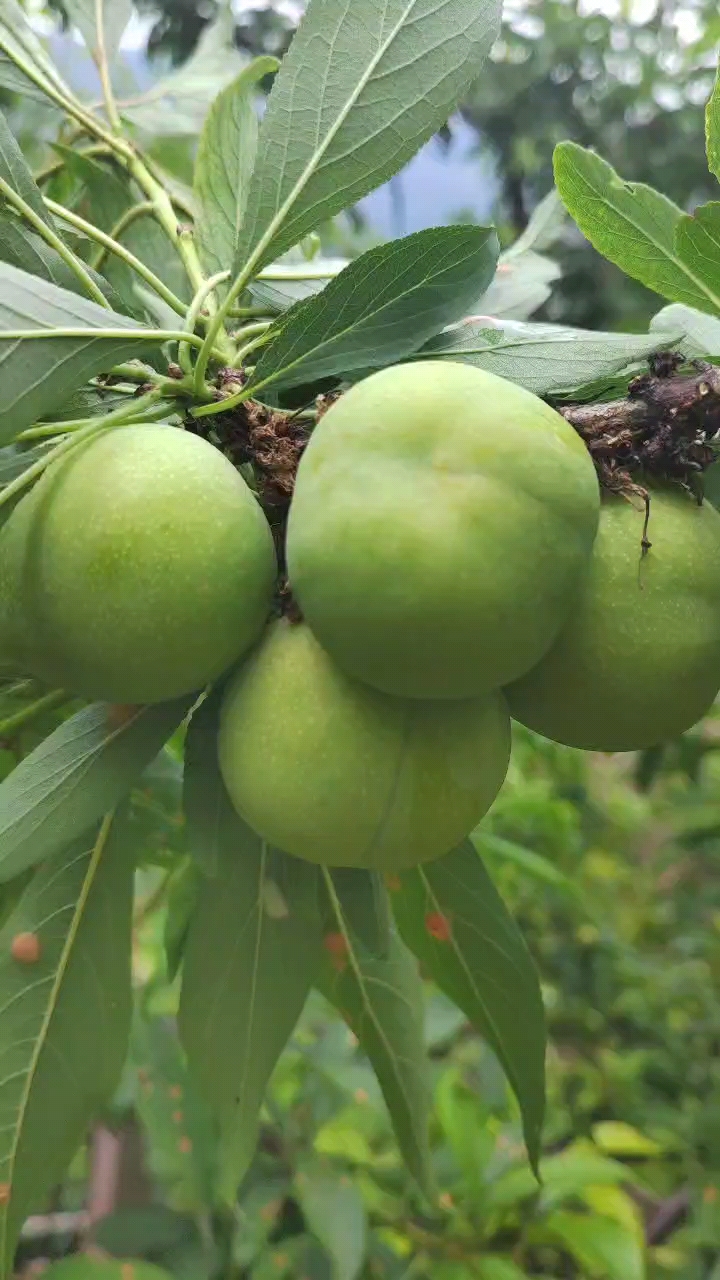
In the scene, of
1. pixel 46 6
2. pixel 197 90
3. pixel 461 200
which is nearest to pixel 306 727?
pixel 197 90

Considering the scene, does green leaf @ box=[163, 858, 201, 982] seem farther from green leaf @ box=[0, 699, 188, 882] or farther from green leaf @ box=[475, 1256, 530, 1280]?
green leaf @ box=[475, 1256, 530, 1280]

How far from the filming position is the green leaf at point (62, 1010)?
746mm

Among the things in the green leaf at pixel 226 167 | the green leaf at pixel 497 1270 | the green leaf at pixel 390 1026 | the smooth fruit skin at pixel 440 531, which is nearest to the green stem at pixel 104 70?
the green leaf at pixel 226 167

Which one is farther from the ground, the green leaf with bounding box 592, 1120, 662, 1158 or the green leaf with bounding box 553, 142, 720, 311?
the green leaf with bounding box 553, 142, 720, 311

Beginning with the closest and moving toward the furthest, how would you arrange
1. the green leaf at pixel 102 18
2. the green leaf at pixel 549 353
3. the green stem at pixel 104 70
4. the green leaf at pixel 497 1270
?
the green leaf at pixel 549 353 → the green stem at pixel 104 70 → the green leaf at pixel 102 18 → the green leaf at pixel 497 1270

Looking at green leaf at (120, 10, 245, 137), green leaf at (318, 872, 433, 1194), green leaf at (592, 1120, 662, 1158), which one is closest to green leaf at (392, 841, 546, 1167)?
green leaf at (318, 872, 433, 1194)

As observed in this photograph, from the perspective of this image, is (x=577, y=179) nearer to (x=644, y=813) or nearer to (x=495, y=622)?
(x=495, y=622)

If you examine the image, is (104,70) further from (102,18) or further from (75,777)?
(75,777)

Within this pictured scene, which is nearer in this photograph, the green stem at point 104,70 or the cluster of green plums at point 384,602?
the cluster of green plums at point 384,602

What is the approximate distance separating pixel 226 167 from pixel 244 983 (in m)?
0.60

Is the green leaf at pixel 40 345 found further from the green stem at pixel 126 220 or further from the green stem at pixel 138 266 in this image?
the green stem at pixel 126 220

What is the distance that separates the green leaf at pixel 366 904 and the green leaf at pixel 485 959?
0.28ft

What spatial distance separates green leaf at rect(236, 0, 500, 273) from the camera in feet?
1.96

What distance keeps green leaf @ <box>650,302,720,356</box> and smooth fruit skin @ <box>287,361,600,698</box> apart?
193mm
